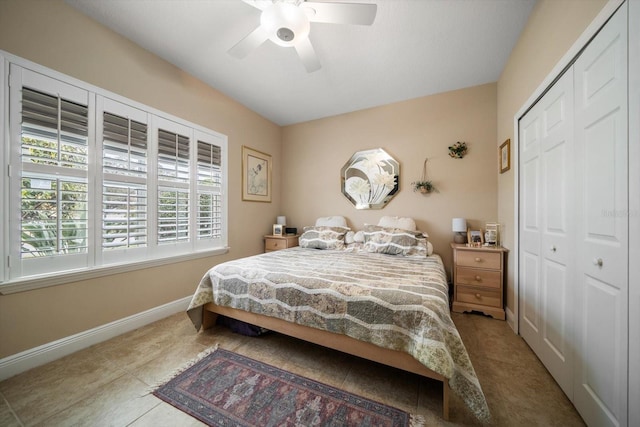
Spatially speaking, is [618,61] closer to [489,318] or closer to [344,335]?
[344,335]

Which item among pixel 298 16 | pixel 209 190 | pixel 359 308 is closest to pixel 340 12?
pixel 298 16

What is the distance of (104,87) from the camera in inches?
75.4

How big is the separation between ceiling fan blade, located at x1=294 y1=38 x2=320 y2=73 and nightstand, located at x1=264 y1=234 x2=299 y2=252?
2.39 metres

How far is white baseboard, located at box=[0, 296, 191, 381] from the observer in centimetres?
146

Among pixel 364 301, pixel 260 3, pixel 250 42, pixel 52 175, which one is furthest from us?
pixel 250 42

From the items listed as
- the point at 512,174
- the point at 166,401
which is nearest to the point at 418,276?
the point at 512,174

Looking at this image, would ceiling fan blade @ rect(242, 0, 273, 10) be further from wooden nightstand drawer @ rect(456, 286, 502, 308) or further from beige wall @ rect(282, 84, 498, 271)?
wooden nightstand drawer @ rect(456, 286, 502, 308)

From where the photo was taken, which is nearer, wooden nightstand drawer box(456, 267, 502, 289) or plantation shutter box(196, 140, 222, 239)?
wooden nightstand drawer box(456, 267, 502, 289)

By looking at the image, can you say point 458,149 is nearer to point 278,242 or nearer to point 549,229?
point 549,229

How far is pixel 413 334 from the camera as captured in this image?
1.25 m

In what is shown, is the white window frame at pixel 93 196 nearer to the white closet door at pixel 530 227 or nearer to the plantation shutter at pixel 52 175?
the plantation shutter at pixel 52 175

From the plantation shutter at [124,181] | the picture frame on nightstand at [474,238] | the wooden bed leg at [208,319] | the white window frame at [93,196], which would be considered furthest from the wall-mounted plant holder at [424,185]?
the plantation shutter at [124,181]

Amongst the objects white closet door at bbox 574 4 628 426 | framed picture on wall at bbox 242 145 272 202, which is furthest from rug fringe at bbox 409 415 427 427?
framed picture on wall at bbox 242 145 272 202

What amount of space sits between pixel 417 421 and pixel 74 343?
255 cm
